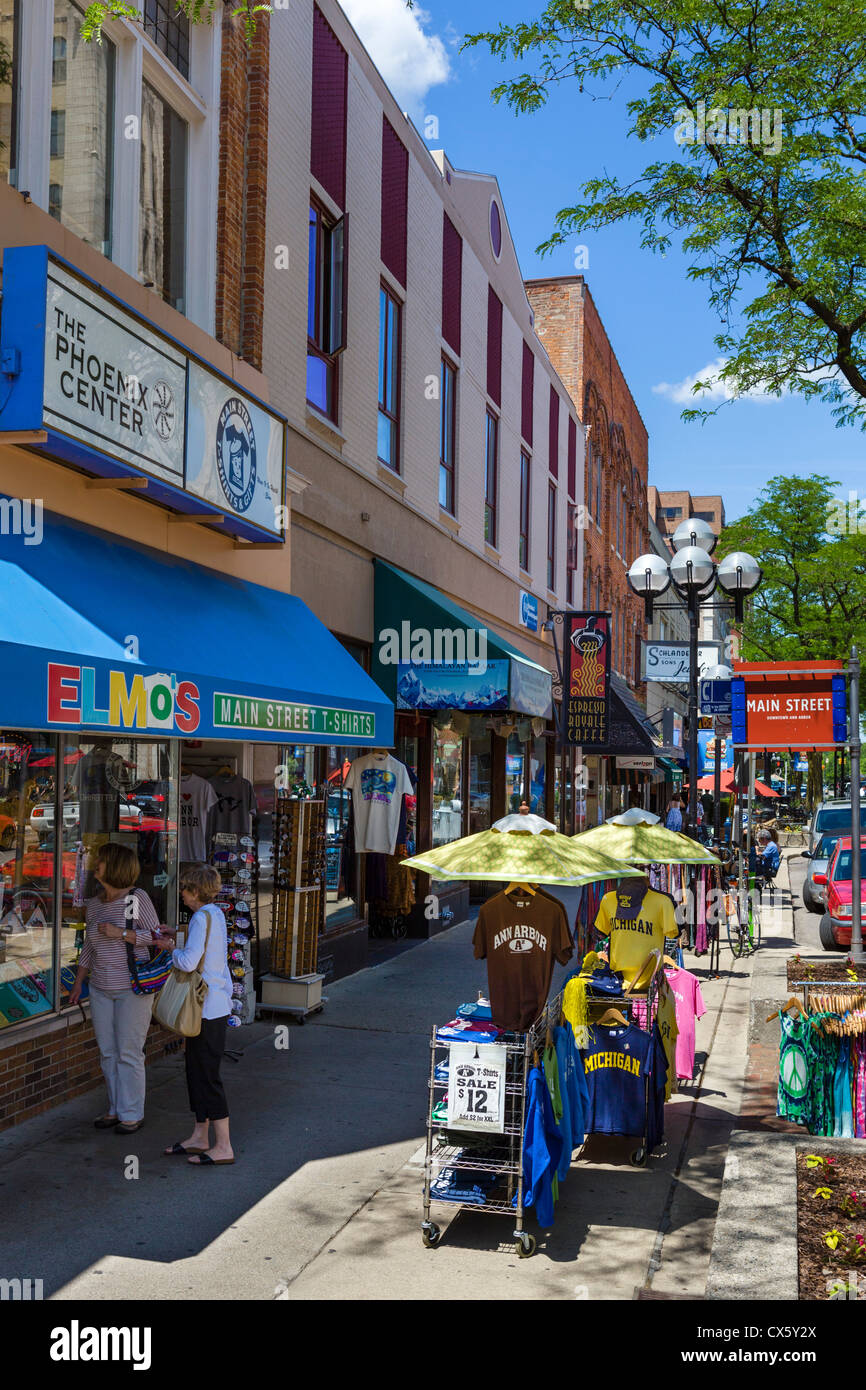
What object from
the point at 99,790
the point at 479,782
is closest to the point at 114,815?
the point at 99,790

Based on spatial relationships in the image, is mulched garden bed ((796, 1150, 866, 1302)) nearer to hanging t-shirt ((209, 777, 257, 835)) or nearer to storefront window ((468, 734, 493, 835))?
hanging t-shirt ((209, 777, 257, 835))

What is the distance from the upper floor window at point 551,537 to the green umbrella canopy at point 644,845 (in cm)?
1600

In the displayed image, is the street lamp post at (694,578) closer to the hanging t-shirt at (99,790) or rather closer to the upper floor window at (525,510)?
the hanging t-shirt at (99,790)

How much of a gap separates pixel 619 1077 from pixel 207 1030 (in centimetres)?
249

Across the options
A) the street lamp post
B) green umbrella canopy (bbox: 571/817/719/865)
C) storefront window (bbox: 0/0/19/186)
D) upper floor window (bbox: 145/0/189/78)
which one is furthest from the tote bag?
the street lamp post

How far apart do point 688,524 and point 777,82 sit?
5.65 m

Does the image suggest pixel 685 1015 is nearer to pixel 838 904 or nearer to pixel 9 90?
pixel 838 904

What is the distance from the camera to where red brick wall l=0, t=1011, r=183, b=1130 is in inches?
285

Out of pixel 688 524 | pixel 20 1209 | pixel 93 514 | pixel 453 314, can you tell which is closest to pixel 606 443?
pixel 453 314

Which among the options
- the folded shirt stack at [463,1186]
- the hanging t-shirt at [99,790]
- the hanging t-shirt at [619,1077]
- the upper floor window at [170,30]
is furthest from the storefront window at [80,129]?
the folded shirt stack at [463,1186]

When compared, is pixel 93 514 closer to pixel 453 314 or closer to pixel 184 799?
pixel 184 799

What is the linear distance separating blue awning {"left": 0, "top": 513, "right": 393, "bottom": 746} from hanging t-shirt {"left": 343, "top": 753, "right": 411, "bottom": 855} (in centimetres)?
234

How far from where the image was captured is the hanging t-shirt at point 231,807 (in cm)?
1014

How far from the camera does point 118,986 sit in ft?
23.7
